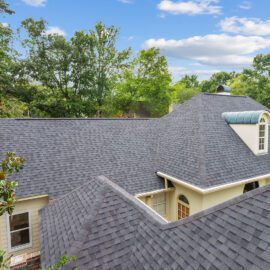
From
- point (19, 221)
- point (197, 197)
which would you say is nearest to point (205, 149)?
point (197, 197)

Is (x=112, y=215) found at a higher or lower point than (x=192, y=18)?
lower

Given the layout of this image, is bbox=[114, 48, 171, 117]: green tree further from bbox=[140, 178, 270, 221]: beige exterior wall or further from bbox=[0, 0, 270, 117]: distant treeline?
bbox=[140, 178, 270, 221]: beige exterior wall

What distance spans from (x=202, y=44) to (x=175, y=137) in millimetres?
17333

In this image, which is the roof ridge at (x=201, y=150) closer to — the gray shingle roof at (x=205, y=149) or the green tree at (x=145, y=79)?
the gray shingle roof at (x=205, y=149)

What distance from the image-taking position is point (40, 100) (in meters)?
23.8

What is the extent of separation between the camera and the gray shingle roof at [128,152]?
957 cm

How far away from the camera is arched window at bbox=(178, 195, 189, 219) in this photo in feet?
33.4

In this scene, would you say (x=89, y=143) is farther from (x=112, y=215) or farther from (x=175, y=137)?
(x=112, y=215)

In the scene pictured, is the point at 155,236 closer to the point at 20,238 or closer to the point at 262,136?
the point at 20,238

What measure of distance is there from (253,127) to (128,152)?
24.1ft

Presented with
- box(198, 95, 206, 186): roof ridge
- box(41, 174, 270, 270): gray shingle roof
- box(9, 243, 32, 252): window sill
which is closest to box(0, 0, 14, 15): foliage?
box(198, 95, 206, 186): roof ridge

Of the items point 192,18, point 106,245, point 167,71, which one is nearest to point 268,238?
point 106,245

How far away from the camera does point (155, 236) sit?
4.87 meters

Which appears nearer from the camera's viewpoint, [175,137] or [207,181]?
[207,181]
